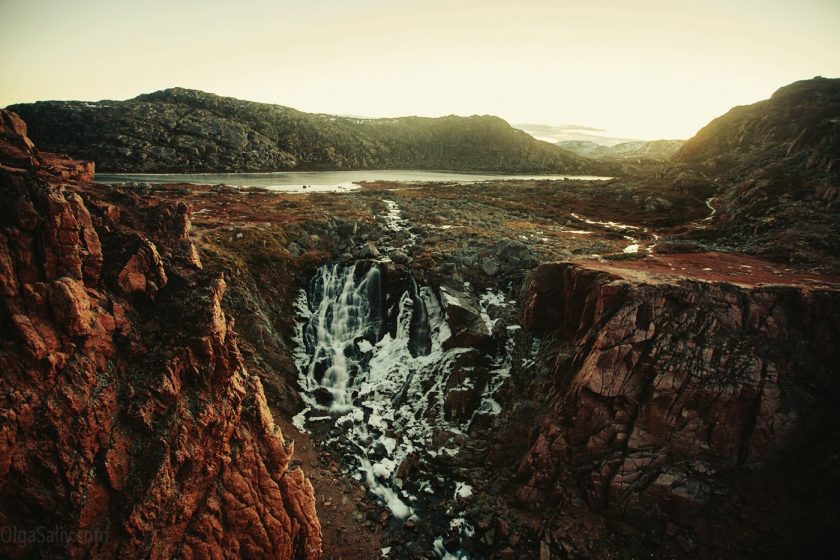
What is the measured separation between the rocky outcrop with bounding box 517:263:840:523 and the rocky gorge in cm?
9

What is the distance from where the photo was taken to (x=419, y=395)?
25.8 metres

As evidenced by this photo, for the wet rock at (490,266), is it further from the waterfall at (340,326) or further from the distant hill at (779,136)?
the distant hill at (779,136)

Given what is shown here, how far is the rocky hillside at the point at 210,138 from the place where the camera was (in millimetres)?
112250

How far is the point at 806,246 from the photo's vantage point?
25719 mm

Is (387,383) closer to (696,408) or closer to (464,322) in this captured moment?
(464,322)

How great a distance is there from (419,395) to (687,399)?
51.0 ft

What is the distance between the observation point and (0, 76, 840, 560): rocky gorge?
10.2m

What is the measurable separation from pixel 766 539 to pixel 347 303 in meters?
28.0

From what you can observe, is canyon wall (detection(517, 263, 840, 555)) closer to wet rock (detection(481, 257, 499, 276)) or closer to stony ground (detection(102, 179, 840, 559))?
stony ground (detection(102, 179, 840, 559))

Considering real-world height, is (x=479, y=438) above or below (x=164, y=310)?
below

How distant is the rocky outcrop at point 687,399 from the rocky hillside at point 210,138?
129 m

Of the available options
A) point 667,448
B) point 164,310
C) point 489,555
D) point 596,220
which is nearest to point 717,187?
point 596,220

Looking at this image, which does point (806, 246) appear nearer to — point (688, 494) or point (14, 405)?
point (688, 494)

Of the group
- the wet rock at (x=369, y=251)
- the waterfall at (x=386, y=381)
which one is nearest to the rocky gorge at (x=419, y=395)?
the waterfall at (x=386, y=381)
